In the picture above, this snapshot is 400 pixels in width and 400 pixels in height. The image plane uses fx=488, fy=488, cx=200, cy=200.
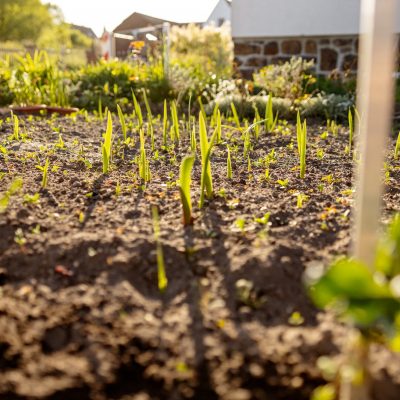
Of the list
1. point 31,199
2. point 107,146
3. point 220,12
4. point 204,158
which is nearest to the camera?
point 204,158

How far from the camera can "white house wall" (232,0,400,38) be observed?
23.5 ft

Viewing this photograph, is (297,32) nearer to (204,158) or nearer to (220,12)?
(204,158)

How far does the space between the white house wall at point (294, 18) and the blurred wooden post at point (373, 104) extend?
676 centimetres

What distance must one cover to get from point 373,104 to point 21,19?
27.8 m

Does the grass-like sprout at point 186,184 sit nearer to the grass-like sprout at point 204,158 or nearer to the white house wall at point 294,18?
the grass-like sprout at point 204,158

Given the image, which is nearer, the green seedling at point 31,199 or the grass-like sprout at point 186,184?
the grass-like sprout at point 186,184

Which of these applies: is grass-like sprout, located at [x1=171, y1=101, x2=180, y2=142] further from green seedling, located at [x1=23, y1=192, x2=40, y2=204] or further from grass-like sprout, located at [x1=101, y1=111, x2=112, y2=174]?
green seedling, located at [x1=23, y1=192, x2=40, y2=204]

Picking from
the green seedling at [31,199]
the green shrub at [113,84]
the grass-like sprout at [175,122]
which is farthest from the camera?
the green shrub at [113,84]

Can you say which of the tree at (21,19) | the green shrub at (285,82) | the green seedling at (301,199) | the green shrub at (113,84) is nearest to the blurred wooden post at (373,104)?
the green seedling at (301,199)

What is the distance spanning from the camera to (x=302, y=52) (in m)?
7.71

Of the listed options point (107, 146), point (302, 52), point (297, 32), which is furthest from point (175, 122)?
point (302, 52)

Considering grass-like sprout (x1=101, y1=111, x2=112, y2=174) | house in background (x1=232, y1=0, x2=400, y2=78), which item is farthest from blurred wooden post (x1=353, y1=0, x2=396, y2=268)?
house in background (x1=232, y1=0, x2=400, y2=78)

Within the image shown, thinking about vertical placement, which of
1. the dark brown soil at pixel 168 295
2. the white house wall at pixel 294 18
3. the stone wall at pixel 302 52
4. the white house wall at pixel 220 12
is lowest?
the dark brown soil at pixel 168 295

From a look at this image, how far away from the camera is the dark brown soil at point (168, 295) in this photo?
1.10 m
